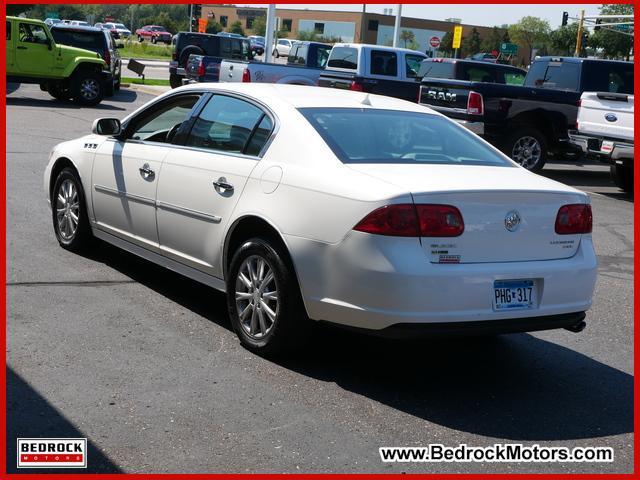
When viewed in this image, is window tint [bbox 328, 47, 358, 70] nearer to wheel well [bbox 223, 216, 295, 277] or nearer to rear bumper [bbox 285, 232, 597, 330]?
wheel well [bbox 223, 216, 295, 277]

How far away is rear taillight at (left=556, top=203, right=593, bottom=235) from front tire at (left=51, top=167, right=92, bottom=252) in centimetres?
414

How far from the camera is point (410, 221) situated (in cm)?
511

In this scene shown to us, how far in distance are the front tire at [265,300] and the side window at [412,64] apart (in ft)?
58.4

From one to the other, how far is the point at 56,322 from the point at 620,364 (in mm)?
3689

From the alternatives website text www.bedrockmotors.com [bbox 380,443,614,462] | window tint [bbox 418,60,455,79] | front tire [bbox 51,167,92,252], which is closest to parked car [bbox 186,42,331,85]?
window tint [bbox 418,60,455,79]

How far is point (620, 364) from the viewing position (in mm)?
6168

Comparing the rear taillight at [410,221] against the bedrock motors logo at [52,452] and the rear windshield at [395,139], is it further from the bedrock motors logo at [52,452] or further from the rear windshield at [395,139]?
→ the bedrock motors logo at [52,452]

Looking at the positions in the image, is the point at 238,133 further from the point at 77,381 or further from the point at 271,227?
the point at 77,381

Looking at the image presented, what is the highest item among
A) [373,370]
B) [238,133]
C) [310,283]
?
[238,133]

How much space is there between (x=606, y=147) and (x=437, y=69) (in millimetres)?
5481

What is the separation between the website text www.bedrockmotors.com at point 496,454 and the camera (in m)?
4.49

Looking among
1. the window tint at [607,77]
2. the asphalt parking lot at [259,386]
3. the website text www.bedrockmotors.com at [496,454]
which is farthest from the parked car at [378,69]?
the website text www.bedrockmotors.com at [496,454]

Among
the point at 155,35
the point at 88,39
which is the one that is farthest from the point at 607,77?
the point at 155,35

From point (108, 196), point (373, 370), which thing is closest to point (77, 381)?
point (373, 370)
